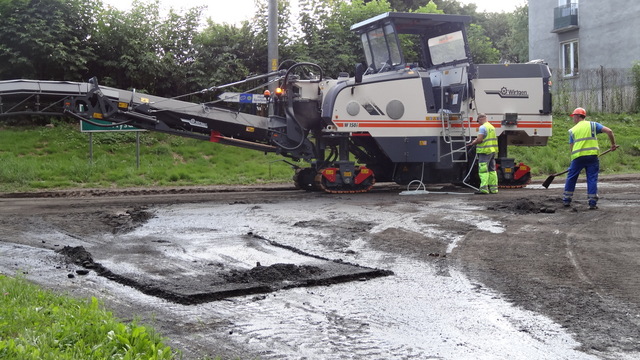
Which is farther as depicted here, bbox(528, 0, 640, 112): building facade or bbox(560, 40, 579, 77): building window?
bbox(560, 40, 579, 77): building window

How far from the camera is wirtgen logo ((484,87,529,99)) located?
1445 centimetres

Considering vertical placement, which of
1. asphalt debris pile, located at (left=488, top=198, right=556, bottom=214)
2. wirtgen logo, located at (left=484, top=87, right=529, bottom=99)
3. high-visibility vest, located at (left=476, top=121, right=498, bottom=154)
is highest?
wirtgen logo, located at (left=484, top=87, right=529, bottom=99)

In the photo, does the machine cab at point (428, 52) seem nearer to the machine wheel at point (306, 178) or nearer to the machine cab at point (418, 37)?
the machine cab at point (418, 37)

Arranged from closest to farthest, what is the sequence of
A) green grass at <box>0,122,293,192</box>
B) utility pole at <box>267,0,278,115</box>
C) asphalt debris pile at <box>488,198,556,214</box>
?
asphalt debris pile at <box>488,198,556,214</box>
utility pole at <box>267,0,278,115</box>
green grass at <box>0,122,293,192</box>

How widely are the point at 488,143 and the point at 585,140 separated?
2.91 metres

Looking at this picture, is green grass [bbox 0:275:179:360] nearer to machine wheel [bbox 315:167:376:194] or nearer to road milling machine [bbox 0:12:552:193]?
road milling machine [bbox 0:12:552:193]

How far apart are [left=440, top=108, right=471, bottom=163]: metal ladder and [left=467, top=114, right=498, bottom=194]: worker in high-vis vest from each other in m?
0.31

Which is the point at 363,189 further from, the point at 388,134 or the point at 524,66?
the point at 524,66

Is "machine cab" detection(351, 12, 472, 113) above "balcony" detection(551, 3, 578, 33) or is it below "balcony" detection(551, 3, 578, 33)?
below

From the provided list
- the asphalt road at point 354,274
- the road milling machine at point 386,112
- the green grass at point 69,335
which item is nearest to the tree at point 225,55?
the road milling machine at point 386,112

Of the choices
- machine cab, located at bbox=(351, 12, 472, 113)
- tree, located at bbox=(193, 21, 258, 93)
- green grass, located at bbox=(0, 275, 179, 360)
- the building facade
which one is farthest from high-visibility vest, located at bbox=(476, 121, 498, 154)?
the building facade

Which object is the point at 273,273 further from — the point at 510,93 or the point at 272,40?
the point at 272,40

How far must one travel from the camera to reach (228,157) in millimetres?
18953

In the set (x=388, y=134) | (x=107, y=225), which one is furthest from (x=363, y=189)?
(x=107, y=225)
